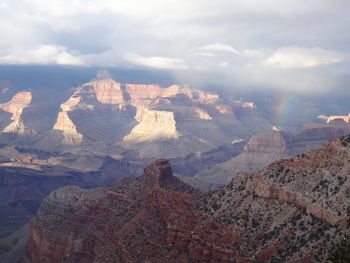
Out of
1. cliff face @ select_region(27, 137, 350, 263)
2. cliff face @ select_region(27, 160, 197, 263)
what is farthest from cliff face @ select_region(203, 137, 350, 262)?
cliff face @ select_region(27, 160, 197, 263)

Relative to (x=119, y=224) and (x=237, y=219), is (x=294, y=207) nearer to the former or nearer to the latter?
(x=237, y=219)

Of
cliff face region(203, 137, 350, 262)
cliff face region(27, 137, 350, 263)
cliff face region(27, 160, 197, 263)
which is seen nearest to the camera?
cliff face region(203, 137, 350, 262)

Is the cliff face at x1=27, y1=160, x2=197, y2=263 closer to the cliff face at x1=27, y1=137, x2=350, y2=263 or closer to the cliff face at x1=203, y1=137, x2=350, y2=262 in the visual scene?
the cliff face at x1=27, y1=137, x2=350, y2=263

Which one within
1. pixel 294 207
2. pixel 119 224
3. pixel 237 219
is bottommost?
pixel 119 224

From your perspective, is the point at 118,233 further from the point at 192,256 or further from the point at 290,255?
the point at 290,255

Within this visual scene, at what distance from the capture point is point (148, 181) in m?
86.0

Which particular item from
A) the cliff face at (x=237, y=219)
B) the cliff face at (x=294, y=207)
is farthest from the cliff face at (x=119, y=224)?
the cliff face at (x=294, y=207)

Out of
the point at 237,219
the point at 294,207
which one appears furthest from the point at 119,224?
the point at 294,207

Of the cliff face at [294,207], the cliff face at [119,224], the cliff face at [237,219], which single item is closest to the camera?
A: the cliff face at [294,207]

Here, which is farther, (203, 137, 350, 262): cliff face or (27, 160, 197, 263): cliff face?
(27, 160, 197, 263): cliff face

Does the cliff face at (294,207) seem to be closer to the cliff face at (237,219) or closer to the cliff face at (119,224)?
the cliff face at (237,219)

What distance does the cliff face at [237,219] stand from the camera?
169 feet

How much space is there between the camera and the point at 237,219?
59812 millimetres

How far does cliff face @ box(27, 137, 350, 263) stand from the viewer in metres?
51.4
